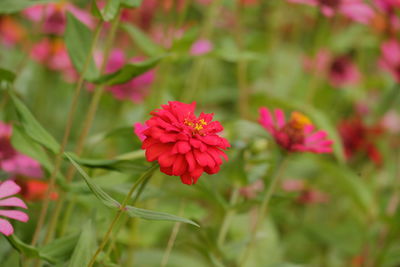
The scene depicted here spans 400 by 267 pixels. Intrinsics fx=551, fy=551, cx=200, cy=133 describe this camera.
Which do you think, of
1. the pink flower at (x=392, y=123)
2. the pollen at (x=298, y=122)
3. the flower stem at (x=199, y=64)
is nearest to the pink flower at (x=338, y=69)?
the pink flower at (x=392, y=123)

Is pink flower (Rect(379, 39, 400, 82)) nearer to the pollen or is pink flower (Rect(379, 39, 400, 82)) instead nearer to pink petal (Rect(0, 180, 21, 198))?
the pollen

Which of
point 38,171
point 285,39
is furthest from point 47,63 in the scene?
point 285,39

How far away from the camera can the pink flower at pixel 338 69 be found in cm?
127

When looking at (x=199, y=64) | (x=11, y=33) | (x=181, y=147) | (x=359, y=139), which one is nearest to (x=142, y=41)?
(x=199, y=64)

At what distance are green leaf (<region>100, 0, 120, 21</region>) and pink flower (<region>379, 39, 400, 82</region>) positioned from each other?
0.61 metres

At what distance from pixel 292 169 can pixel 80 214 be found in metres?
0.50

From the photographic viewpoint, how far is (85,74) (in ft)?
1.86

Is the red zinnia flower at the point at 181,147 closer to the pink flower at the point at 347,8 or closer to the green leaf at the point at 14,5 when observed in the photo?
the green leaf at the point at 14,5

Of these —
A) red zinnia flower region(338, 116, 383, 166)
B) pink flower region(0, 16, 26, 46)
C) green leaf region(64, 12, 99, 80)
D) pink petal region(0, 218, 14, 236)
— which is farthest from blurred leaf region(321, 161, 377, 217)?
pink flower region(0, 16, 26, 46)

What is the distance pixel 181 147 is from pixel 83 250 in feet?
0.46

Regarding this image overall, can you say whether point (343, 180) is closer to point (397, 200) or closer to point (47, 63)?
point (397, 200)

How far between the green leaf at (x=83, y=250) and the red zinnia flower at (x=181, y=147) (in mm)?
112

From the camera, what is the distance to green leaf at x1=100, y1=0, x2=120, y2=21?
518 millimetres

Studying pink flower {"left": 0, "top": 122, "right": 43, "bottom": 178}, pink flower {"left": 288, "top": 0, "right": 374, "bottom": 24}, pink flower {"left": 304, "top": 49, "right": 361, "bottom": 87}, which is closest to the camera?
pink flower {"left": 0, "top": 122, "right": 43, "bottom": 178}
